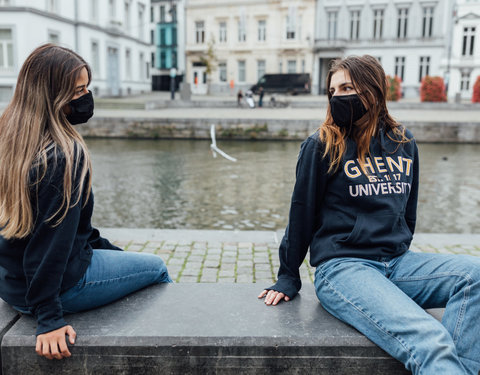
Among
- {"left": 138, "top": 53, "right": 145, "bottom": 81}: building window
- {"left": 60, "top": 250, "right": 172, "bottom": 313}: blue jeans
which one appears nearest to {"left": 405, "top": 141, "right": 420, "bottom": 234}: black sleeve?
{"left": 60, "top": 250, "right": 172, "bottom": 313}: blue jeans

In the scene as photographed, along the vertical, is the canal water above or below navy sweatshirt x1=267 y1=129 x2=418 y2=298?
below

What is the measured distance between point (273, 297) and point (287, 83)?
1608 inches

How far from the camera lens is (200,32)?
4991 cm

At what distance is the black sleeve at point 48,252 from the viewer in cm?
199

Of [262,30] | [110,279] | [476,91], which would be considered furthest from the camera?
[262,30]

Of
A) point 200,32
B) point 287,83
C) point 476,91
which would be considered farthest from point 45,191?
point 200,32

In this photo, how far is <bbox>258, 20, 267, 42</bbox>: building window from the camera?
4716cm

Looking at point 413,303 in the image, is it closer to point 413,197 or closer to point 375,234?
point 375,234

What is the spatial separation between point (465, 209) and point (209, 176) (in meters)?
5.74

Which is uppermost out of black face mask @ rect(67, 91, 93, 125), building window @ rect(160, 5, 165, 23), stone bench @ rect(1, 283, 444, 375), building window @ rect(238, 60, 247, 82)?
building window @ rect(160, 5, 165, 23)

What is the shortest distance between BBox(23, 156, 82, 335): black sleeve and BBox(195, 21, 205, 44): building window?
165 ft

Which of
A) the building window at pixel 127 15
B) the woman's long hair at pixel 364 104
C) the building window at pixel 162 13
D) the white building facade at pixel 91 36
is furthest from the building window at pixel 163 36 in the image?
the woman's long hair at pixel 364 104

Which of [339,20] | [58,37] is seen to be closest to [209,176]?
[58,37]

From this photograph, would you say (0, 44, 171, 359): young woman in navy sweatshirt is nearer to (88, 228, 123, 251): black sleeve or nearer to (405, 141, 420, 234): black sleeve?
(88, 228, 123, 251): black sleeve
